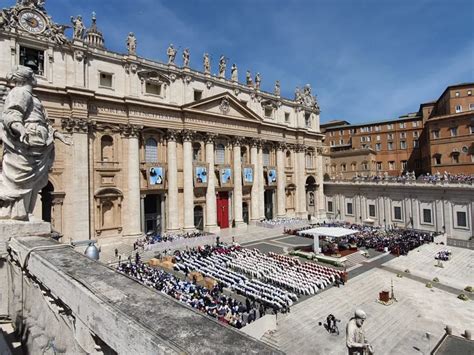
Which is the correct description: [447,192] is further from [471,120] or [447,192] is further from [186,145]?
[186,145]

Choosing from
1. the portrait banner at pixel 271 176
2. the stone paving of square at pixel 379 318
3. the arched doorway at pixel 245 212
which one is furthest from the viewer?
the portrait banner at pixel 271 176

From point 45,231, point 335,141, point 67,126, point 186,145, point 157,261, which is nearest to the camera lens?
point 45,231

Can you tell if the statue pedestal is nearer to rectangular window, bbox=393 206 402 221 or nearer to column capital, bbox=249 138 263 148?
column capital, bbox=249 138 263 148

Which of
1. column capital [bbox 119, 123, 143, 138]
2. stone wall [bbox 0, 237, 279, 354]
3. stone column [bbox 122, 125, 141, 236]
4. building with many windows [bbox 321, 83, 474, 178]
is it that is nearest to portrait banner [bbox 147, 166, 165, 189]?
stone column [bbox 122, 125, 141, 236]

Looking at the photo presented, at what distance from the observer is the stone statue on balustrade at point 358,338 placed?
17.3 ft

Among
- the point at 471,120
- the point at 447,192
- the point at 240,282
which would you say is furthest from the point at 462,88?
the point at 240,282

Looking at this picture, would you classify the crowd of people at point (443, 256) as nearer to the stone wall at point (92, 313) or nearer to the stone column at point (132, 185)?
the stone column at point (132, 185)

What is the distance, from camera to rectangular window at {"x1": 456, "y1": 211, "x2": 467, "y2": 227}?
32156 mm

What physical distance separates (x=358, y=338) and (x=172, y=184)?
2663cm

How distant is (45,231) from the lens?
578 cm

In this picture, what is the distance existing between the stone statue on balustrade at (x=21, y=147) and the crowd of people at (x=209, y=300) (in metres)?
7.41

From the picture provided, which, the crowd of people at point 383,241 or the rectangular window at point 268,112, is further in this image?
the rectangular window at point 268,112

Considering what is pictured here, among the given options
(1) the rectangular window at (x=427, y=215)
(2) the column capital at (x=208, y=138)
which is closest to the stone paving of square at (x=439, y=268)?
(1) the rectangular window at (x=427, y=215)

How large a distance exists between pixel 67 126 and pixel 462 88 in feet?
179
